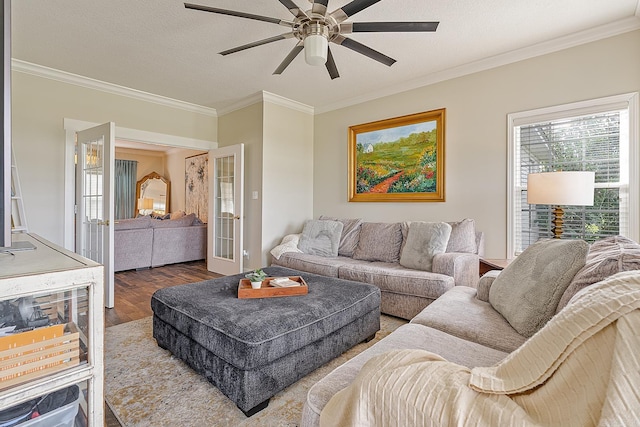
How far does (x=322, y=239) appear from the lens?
4039 millimetres

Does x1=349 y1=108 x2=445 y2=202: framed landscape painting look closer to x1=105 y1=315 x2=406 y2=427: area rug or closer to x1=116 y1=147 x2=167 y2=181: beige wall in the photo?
x1=105 y1=315 x2=406 y2=427: area rug

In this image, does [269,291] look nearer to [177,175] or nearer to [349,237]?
[349,237]

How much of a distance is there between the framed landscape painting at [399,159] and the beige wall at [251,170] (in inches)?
52.3

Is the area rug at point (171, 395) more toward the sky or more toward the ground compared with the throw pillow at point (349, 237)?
more toward the ground

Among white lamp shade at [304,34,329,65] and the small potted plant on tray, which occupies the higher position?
white lamp shade at [304,34,329,65]

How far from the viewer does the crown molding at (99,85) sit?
3.42 meters

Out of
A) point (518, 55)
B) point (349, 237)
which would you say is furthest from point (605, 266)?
point (349, 237)

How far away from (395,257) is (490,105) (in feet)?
6.35

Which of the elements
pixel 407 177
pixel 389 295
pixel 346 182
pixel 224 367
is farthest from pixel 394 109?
pixel 224 367

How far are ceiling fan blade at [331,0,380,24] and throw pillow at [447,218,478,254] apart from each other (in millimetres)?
2303

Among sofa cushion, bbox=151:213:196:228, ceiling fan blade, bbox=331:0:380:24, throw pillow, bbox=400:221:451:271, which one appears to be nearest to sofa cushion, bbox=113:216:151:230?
sofa cushion, bbox=151:213:196:228

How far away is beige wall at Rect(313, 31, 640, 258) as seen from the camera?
2703mm

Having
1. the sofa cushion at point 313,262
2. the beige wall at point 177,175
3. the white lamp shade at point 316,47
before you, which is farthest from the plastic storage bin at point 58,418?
the beige wall at point 177,175

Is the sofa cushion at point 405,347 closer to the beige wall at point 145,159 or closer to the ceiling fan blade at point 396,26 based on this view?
the ceiling fan blade at point 396,26
